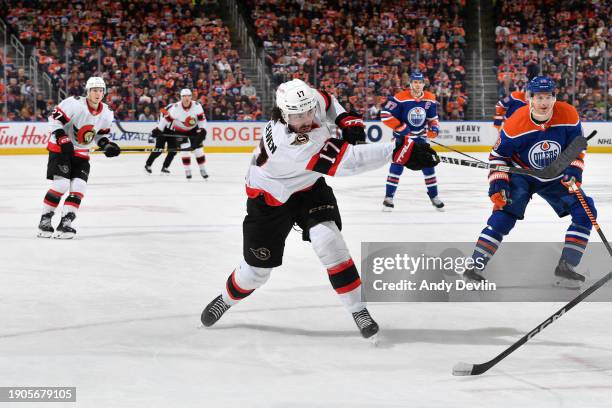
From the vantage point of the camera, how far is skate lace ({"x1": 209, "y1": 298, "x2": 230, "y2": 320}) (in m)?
4.16

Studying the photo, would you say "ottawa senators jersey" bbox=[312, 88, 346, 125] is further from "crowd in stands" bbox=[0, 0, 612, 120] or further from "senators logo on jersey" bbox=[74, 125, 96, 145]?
"crowd in stands" bbox=[0, 0, 612, 120]

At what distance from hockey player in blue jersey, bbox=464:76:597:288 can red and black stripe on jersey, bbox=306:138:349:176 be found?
1533mm

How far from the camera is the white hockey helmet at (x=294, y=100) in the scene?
3697 mm

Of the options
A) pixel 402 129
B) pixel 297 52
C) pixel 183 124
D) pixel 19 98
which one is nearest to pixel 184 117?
pixel 183 124

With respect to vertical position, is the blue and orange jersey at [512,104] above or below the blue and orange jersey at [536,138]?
below

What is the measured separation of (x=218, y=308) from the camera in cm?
418

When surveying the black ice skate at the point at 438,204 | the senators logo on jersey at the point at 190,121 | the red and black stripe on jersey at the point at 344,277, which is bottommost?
the senators logo on jersey at the point at 190,121

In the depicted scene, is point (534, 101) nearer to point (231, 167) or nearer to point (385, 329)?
point (385, 329)

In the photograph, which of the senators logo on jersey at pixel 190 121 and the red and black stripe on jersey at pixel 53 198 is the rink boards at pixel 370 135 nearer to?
the senators logo on jersey at pixel 190 121

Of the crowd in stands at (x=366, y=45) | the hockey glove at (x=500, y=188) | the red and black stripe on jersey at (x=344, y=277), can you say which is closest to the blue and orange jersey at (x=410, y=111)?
the hockey glove at (x=500, y=188)

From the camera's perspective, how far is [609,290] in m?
4.92

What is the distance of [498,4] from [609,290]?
17.6m

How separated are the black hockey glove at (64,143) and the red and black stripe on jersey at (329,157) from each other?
3.73 meters

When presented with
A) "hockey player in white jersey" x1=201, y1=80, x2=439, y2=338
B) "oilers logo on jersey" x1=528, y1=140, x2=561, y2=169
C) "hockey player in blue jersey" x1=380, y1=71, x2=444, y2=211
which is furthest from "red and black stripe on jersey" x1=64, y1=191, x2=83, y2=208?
"oilers logo on jersey" x1=528, y1=140, x2=561, y2=169
